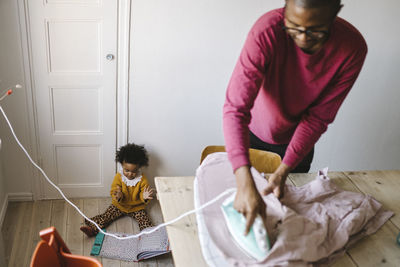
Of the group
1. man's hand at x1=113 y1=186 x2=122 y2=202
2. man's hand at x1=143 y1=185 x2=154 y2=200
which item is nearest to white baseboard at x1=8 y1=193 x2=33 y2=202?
man's hand at x1=113 y1=186 x2=122 y2=202

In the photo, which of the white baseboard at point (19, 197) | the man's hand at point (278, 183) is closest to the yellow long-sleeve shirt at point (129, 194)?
the white baseboard at point (19, 197)

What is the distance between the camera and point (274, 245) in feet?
4.11

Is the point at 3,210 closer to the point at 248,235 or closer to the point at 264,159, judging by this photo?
the point at 264,159

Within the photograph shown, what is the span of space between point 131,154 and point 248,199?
4.89ft

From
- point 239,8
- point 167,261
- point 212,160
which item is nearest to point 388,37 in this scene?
point 239,8

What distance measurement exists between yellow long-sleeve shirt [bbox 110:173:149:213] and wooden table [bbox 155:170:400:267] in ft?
3.23

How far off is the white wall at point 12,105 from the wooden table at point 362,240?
1.21 meters

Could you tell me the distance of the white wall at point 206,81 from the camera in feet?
7.98

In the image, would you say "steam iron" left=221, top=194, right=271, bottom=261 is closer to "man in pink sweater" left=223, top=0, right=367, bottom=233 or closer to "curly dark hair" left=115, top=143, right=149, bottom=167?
"man in pink sweater" left=223, top=0, right=367, bottom=233

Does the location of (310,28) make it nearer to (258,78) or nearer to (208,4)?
(258,78)

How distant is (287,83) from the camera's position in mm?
1452

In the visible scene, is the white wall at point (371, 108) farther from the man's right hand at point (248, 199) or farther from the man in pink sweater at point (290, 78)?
the man's right hand at point (248, 199)

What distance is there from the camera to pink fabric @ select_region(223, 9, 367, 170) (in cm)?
130

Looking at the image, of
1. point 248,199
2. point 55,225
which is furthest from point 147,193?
point 248,199
